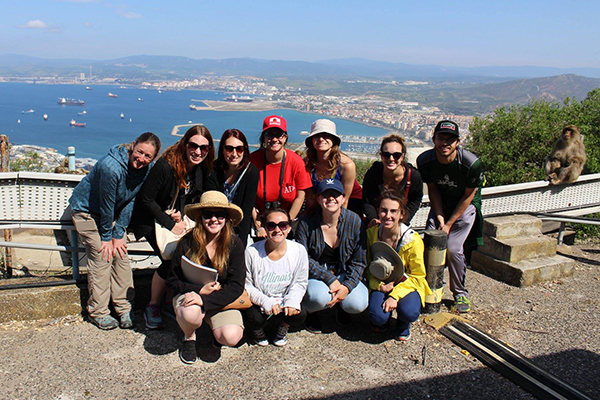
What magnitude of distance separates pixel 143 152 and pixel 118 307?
1233 millimetres

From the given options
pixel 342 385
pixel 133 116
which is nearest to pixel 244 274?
pixel 342 385

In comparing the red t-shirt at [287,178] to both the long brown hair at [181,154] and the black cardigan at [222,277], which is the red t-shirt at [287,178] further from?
the black cardigan at [222,277]

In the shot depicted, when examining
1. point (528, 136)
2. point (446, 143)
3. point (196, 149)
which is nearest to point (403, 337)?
point (446, 143)

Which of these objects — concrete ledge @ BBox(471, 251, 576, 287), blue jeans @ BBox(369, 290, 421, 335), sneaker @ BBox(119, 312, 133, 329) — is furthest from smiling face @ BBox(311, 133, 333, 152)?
concrete ledge @ BBox(471, 251, 576, 287)

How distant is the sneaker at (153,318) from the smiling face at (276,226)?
3.60ft

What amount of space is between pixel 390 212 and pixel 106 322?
90.5 inches

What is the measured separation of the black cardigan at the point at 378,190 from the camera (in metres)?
3.89

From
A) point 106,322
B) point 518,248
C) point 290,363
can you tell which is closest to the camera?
point 290,363

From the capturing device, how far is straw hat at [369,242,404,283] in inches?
137

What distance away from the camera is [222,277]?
127 inches

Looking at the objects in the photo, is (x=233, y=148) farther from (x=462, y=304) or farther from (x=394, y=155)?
(x=462, y=304)

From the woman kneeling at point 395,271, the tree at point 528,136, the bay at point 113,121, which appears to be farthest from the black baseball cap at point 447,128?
the bay at point 113,121

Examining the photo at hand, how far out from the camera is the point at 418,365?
324 centimetres

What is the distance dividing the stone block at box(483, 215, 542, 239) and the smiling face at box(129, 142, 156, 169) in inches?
139
